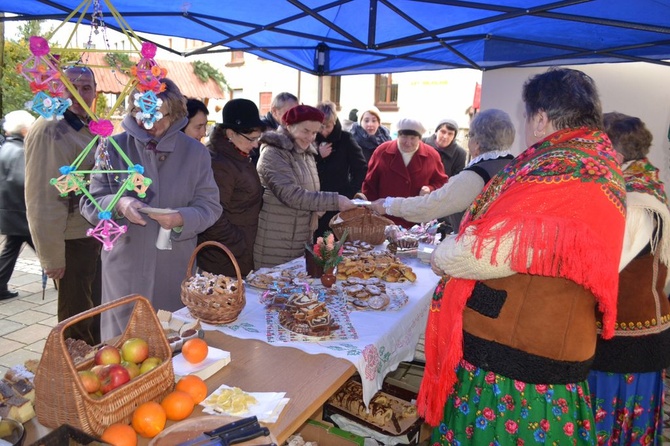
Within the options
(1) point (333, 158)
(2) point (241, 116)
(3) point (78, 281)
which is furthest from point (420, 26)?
(3) point (78, 281)

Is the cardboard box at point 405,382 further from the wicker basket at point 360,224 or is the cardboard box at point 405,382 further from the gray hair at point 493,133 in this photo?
the gray hair at point 493,133

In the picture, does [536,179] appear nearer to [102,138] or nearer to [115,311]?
[102,138]

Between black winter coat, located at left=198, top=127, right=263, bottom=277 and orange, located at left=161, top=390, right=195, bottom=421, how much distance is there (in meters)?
1.54

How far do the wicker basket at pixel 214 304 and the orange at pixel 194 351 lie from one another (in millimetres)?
293

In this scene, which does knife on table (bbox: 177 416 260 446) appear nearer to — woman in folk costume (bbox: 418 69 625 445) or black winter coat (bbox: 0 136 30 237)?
woman in folk costume (bbox: 418 69 625 445)

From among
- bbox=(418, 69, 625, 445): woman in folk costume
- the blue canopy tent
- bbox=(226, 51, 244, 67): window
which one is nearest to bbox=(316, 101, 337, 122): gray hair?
the blue canopy tent

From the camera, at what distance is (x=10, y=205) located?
13.4 feet

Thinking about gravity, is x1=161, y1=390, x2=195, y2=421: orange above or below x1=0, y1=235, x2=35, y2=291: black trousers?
above

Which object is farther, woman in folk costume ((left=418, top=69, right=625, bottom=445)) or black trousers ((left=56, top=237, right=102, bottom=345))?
black trousers ((left=56, top=237, right=102, bottom=345))

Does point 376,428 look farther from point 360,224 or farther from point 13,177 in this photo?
point 13,177

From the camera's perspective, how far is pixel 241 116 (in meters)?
2.84

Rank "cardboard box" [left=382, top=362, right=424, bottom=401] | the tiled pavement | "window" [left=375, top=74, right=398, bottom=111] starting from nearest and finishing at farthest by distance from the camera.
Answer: "cardboard box" [left=382, top=362, right=424, bottom=401] → the tiled pavement → "window" [left=375, top=74, right=398, bottom=111]

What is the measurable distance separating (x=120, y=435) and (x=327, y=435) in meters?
1.04

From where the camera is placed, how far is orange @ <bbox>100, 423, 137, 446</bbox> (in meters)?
1.18
